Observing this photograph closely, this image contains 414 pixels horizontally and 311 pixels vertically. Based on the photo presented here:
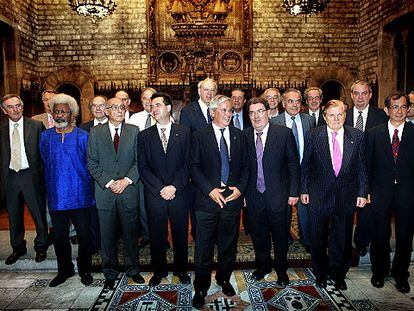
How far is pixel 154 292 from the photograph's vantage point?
128 inches

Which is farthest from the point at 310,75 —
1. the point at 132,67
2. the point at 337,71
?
the point at 132,67

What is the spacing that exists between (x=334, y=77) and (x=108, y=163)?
27.4 feet

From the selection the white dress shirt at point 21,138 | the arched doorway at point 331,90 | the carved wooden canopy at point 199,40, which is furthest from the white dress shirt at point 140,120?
the arched doorway at point 331,90

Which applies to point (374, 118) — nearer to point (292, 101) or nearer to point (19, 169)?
point (292, 101)

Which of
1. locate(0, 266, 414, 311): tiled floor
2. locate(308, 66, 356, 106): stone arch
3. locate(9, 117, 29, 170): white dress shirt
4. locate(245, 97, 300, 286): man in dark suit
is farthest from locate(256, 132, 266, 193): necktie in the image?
locate(308, 66, 356, 106): stone arch

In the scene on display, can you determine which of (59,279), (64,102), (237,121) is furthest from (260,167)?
(59,279)

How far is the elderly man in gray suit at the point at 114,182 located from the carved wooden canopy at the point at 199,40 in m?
6.70

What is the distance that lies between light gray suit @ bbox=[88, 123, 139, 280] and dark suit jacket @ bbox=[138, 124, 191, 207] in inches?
6.2

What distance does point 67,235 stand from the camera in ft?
11.1

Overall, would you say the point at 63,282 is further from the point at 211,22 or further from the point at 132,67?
the point at 211,22

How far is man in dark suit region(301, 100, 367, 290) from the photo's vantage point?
10.2 feet

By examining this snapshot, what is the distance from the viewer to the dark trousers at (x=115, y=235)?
129 inches

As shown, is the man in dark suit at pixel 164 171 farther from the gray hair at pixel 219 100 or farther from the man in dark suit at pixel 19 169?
the man in dark suit at pixel 19 169

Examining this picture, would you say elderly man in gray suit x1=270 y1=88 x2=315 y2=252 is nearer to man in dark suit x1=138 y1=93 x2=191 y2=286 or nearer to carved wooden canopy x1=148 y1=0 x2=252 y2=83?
man in dark suit x1=138 y1=93 x2=191 y2=286
